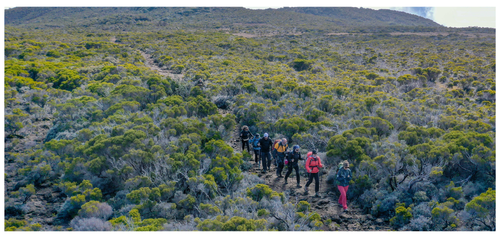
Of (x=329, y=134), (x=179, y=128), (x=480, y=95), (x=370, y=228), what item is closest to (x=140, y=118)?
(x=179, y=128)

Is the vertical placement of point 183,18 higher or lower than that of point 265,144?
higher

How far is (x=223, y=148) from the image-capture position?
836 centimetres

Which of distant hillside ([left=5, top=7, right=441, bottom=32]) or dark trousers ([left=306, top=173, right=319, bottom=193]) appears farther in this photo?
distant hillside ([left=5, top=7, right=441, bottom=32])

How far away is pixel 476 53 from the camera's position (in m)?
26.0

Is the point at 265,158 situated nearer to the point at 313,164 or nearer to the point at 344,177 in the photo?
the point at 313,164

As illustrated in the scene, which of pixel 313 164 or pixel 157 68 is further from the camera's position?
pixel 157 68

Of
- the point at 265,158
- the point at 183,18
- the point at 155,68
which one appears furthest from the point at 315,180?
the point at 183,18

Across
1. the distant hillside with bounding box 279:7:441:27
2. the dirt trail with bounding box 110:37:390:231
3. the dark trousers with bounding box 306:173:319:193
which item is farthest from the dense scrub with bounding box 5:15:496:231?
the distant hillside with bounding box 279:7:441:27

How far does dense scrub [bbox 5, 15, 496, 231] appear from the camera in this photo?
611 cm

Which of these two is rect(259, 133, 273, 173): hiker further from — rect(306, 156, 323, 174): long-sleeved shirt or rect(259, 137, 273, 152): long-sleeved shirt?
rect(306, 156, 323, 174): long-sleeved shirt

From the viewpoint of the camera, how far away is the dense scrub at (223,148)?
6.11m

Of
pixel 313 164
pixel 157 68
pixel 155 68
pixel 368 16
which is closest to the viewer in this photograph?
pixel 313 164

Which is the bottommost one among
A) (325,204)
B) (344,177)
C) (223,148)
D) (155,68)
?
(325,204)

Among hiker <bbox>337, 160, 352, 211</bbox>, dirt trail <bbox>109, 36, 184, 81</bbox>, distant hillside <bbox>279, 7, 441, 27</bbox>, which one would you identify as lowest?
hiker <bbox>337, 160, 352, 211</bbox>
